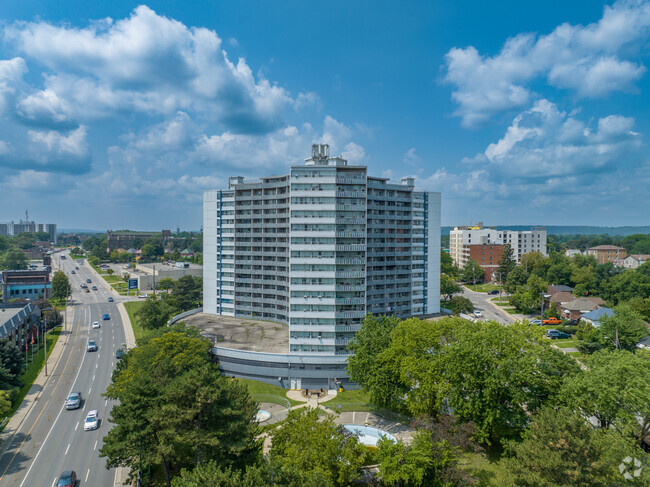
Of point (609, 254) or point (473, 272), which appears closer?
point (473, 272)

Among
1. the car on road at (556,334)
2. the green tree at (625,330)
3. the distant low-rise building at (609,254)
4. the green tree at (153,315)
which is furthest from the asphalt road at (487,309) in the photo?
the distant low-rise building at (609,254)

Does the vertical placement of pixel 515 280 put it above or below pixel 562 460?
above

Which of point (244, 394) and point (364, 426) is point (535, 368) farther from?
point (244, 394)

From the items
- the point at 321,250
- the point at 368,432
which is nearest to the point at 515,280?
the point at 321,250

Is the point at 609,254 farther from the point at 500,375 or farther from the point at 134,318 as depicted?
the point at 134,318

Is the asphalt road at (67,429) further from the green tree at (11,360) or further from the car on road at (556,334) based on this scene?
the car on road at (556,334)

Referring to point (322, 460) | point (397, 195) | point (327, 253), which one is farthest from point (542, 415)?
point (397, 195)
